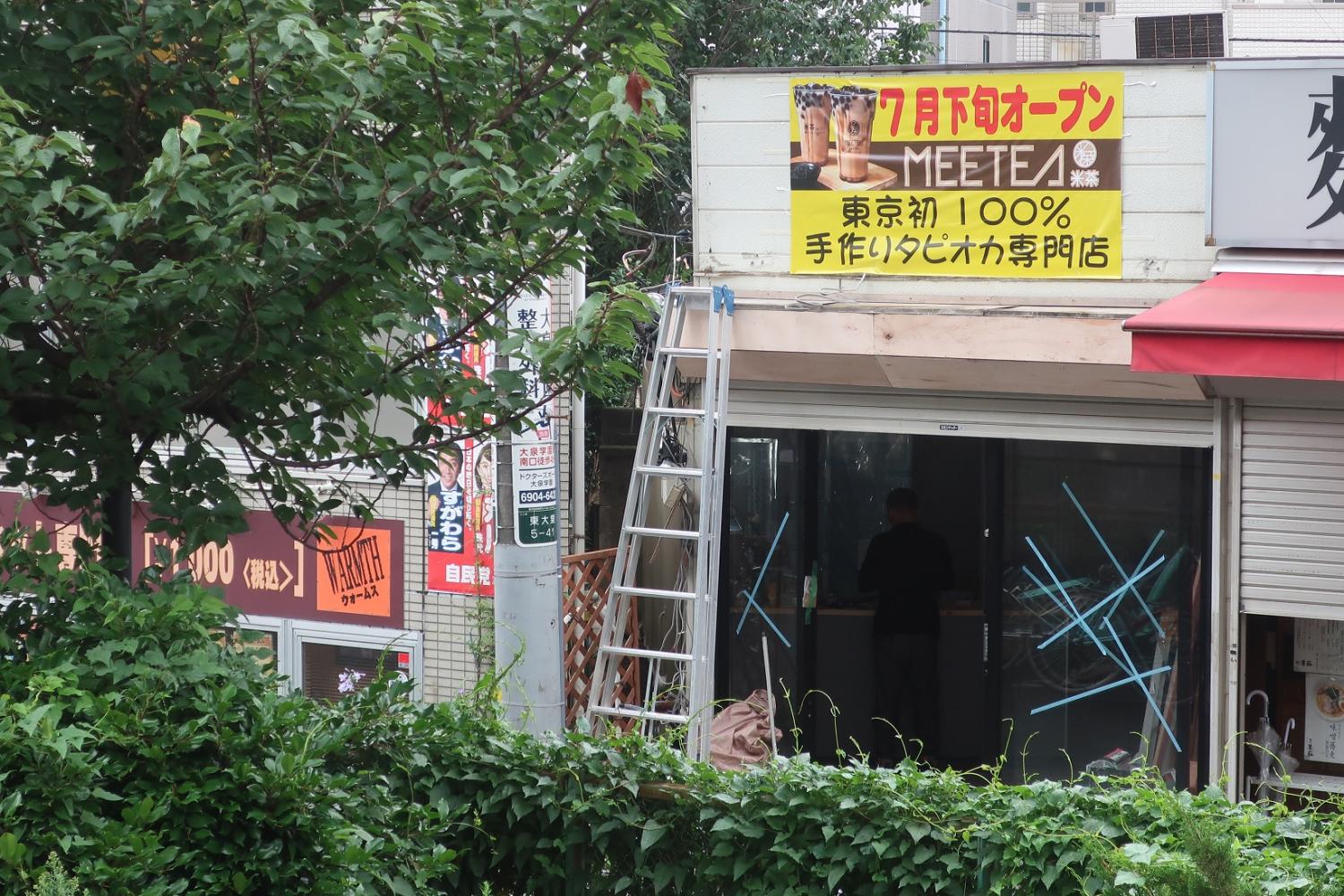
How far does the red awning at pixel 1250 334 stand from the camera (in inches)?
250

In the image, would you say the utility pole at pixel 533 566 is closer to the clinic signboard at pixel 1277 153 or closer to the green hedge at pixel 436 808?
the green hedge at pixel 436 808

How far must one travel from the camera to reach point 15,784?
137 inches

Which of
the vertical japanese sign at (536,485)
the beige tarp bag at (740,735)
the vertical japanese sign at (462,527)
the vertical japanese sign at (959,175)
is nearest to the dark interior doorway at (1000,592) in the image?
the beige tarp bag at (740,735)

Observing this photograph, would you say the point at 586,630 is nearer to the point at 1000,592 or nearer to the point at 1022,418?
the point at 1000,592

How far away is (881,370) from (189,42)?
4891mm

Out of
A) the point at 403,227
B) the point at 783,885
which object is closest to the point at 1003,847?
the point at 783,885

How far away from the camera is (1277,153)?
7.24 meters

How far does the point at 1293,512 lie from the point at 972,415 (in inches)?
73.2

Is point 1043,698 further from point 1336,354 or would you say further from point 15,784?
point 15,784

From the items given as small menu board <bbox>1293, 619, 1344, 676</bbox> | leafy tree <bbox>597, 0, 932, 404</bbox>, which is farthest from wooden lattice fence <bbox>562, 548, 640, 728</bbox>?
small menu board <bbox>1293, 619, 1344, 676</bbox>

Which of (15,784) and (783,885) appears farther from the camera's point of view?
(783,885)

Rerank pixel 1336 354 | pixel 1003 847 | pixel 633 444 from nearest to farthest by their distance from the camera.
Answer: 1. pixel 1003 847
2. pixel 1336 354
3. pixel 633 444

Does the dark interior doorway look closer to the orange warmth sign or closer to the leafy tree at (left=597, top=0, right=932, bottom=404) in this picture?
the orange warmth sign

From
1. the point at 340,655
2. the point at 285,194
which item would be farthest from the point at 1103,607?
the point at 285,194
